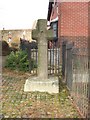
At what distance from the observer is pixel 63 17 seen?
13.9 m

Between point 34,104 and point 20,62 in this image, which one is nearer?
point 34,104

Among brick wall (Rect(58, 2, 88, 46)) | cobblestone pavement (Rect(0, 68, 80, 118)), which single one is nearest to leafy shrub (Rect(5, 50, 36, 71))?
brick wall (Rect(58, 2, 88, 46))

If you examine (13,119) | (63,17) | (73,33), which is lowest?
(13,119)

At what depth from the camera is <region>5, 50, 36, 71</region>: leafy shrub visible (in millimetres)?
Result: 11906

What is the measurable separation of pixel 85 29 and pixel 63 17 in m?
1.36

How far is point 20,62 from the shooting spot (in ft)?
39.8

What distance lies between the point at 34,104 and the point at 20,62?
20.6 ft

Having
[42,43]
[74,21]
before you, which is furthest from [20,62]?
[42,43]

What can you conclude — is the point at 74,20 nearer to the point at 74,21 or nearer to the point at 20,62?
the point at 74,21

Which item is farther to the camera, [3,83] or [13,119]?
[3,83]

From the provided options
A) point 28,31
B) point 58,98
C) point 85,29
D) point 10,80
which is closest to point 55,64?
point 10,80

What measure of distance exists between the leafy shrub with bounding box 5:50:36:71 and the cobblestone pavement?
13.5ft

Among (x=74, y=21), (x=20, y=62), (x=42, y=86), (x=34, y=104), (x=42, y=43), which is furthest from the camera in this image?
(x=74, y=21)

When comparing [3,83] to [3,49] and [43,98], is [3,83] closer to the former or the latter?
[43,98]
